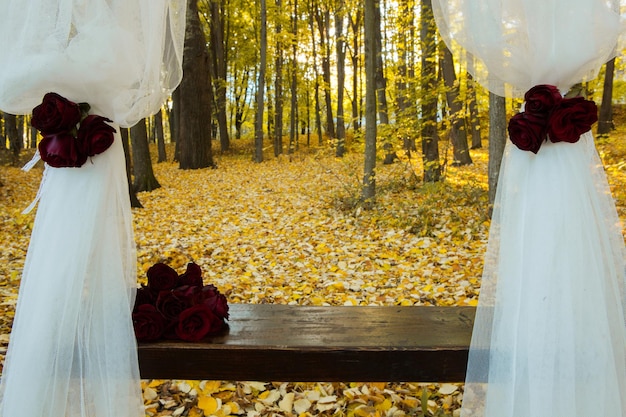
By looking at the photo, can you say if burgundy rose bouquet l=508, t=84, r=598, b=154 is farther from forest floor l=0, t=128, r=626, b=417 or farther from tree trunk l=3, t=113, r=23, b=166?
tree trunk l=3, t=113, r=23, b=166

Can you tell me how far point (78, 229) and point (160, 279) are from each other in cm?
51

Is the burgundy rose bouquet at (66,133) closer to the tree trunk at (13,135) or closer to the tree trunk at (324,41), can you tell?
the tree trunk at (13,135)

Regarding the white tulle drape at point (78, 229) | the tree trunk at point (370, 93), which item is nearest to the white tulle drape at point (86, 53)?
the white tulle drape at point (78, 229)

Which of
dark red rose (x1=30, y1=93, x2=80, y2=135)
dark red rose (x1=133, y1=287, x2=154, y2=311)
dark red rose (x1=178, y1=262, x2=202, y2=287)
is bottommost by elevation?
dark red rose (x1=133, y1=287, x2=154, y2=311)

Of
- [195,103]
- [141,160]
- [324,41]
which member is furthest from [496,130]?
[324,41]

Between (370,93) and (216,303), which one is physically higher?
(370,93)

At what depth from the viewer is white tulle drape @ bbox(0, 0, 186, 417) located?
65.9 inches

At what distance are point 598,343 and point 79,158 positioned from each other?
2.14 metres

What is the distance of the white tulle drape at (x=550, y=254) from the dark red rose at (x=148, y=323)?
134 cm

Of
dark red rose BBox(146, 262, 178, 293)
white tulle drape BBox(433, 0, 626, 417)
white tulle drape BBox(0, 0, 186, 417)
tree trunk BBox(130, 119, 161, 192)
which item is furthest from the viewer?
tree trunk BBox(130, 119, 161, 192)

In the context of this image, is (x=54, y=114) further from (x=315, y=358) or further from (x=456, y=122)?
(x=456, y=122)

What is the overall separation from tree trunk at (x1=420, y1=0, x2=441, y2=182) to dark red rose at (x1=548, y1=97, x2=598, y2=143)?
15.0ft

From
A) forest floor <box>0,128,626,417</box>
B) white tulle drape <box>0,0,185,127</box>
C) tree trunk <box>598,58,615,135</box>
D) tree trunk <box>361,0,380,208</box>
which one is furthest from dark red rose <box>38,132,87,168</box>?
tree trunk <box>598,58,615,135</box>

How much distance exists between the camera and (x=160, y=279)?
212cm
